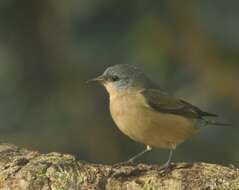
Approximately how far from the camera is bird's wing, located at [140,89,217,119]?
7977 millimetres

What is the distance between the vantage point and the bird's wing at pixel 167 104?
7977 mm

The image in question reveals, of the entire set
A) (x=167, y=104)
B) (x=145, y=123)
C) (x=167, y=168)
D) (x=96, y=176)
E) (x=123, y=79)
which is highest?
(x=123, y=79)

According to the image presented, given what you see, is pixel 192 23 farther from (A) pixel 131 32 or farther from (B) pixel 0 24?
(B) pixel 0 24

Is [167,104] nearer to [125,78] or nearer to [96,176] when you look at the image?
[125,78]

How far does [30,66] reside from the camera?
36.0 ft

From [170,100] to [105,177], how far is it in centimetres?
214

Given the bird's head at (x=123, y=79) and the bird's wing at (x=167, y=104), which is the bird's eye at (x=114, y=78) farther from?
the bird's wing at (x=167, y=104)

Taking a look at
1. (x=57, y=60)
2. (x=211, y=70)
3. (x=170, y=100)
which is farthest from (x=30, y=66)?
(x=170, y=100)

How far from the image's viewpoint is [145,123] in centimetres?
768

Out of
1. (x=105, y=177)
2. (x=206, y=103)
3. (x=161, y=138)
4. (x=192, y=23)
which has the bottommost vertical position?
(x=105, y=177)

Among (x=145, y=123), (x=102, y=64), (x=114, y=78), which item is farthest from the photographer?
(x=102, y=64)

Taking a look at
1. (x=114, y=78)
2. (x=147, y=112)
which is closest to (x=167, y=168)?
(x=147, y=112)

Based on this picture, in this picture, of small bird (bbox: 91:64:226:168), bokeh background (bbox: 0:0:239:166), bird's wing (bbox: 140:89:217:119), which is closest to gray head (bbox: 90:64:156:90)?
small bird (bbox: 91:64:226:168)

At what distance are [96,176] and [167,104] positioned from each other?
2.12m
